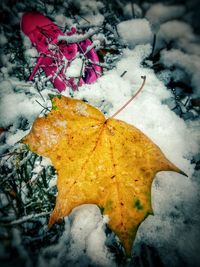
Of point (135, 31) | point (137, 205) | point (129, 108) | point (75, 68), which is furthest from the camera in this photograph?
point (135, 31)

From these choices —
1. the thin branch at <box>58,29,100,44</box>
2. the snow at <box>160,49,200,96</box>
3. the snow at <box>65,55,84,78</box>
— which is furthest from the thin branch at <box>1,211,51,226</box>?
the snow at <box>160,49,200,96</box>

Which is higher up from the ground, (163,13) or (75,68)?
(163,13)

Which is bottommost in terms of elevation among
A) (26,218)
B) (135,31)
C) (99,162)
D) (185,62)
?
(26,218)

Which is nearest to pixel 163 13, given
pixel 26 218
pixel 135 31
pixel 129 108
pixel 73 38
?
pixel 135 31

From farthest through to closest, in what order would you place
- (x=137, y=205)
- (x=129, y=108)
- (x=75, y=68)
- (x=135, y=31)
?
(x=135, y=31)
(x=75, y=68)
(x=129, y=108)
(x=137, y=205)

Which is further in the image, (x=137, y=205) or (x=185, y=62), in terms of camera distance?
(x=185, y=62)

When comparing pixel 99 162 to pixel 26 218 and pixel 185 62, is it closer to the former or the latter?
pixel 26 218

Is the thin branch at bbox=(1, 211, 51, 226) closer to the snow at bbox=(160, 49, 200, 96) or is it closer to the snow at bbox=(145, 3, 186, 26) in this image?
the snow at bbox=(160, 49, 200, 96)

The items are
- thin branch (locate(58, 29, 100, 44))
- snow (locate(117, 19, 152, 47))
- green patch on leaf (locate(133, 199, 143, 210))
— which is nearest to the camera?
green patch on leaf (locate(133, 199, 143, 210))
